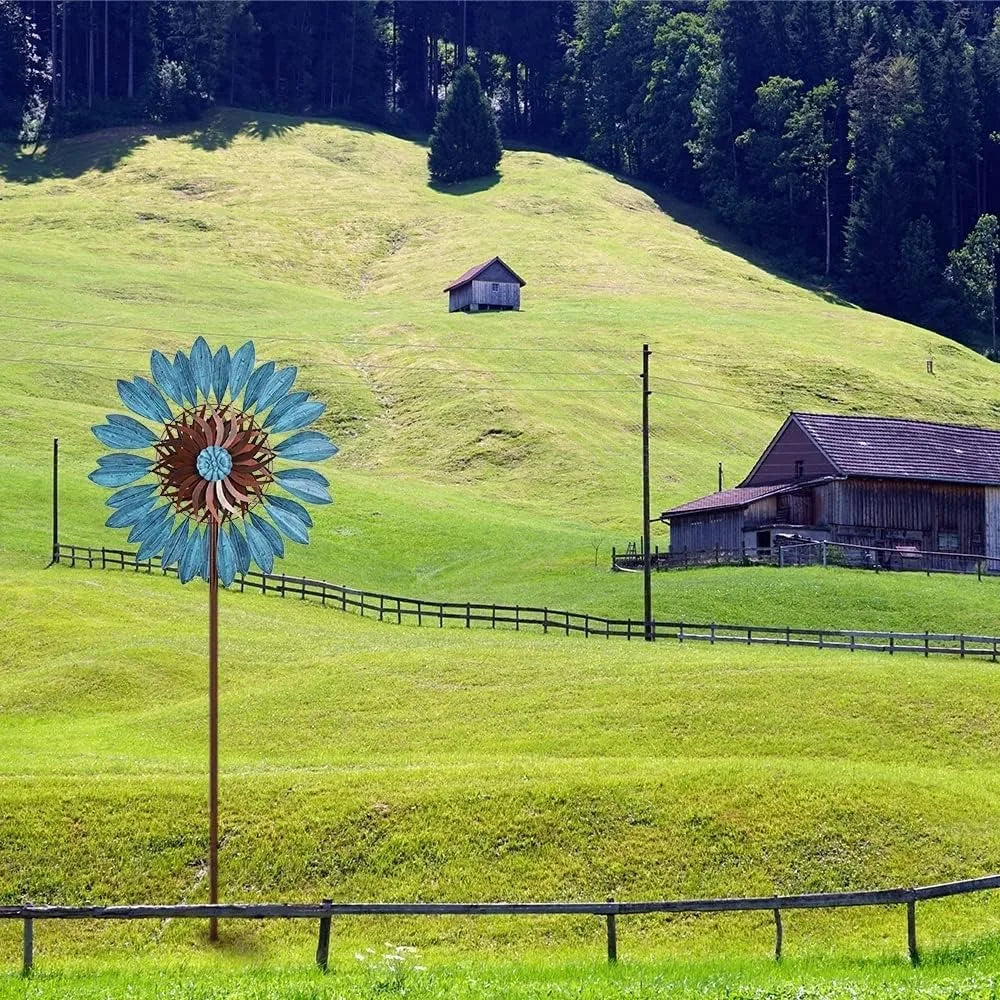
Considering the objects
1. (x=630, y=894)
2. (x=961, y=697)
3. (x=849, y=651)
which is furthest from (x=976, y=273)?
(x=630, y=894)

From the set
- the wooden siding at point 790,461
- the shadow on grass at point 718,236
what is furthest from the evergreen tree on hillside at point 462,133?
the wooden siding at point 790,461

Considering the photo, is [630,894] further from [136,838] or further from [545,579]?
[545,579]

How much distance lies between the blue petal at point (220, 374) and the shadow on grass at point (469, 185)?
6045 inches

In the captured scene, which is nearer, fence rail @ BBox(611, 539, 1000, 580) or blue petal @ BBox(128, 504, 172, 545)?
blue petal @ BBox(128, 504, 172, 545)

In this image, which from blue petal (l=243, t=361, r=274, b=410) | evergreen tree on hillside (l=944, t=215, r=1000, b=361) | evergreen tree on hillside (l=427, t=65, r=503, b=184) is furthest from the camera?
evergreen tree on hillside (l=427, t=65, r=503, b=184)

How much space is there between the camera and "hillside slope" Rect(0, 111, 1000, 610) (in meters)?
87.5

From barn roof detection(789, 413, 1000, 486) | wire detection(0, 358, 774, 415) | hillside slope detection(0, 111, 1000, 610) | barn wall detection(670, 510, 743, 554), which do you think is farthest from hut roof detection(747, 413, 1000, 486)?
wire detection(0, 358, 774, 415)

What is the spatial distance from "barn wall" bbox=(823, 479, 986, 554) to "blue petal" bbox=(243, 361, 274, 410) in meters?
52.7

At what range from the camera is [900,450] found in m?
79.6

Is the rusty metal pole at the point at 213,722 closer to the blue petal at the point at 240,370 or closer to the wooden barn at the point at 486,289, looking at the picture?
the blue petal at the point at 240,370

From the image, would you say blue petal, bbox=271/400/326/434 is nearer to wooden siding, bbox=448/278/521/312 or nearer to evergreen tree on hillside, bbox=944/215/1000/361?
wooden siding, bbox=448/278/521/312

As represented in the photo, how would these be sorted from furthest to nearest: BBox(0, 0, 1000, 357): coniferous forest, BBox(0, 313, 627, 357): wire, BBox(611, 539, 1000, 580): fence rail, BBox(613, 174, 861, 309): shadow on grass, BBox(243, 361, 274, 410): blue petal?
BBox(613, 174, 861, 309): shadow on grass < BBox(0, 0, 1000, 357): coniferous forest < BBox(0, 313, 627, 357): wire < BBox(611, 539, 1000, 580): fence rail < BBox(243, 361, 274, 410): blue petal

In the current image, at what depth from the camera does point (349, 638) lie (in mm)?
57219

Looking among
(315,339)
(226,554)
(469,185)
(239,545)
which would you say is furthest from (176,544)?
(469,185)
